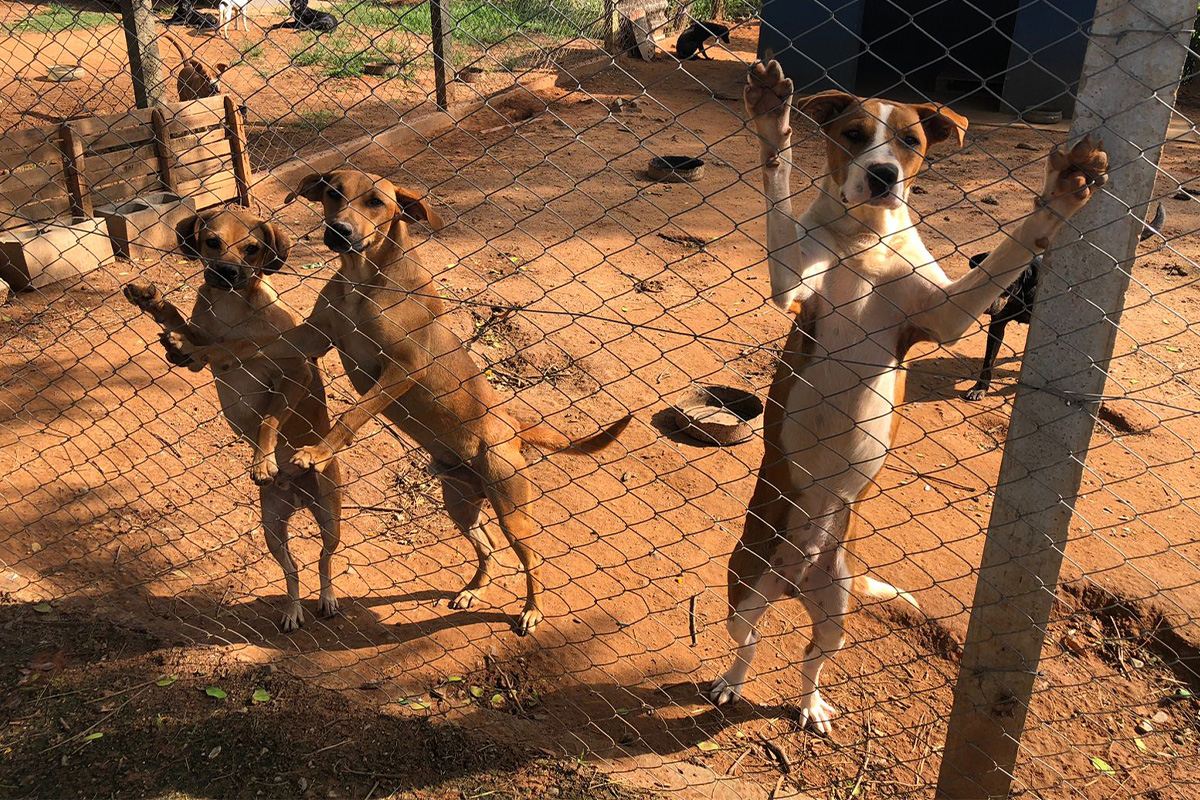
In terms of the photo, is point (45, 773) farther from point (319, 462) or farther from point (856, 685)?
point (856, 685)

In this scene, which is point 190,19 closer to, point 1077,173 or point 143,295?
point 143,295

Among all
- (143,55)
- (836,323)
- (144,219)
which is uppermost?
(836,323)

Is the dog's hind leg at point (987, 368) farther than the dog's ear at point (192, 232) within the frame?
Yes

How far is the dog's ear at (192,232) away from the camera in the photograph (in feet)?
12.0

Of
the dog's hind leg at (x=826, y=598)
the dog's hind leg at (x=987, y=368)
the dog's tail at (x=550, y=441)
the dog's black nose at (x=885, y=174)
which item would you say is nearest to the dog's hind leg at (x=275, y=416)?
the dog's tail at (x=550, y=441)

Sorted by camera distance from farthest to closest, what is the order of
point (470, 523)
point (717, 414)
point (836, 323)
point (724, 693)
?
1. point (717, 414)
2. point (470, 523)
3. point (724, 693)
4. point (836, 323)

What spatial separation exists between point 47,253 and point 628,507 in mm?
4614

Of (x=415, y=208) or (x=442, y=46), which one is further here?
(x=442, y=46)

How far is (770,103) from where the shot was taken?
237cm

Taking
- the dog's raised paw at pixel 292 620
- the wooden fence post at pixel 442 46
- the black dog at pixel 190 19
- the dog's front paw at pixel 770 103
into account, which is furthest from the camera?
the black dog at pixel 190 19

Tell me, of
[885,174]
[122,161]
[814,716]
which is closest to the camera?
[885,174]

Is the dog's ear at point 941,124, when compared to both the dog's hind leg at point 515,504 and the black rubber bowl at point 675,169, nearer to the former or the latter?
the dog's hind leg at point 515,504

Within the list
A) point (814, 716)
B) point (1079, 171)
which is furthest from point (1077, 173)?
point (814, 716)

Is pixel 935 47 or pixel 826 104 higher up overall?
pixel 826 104
